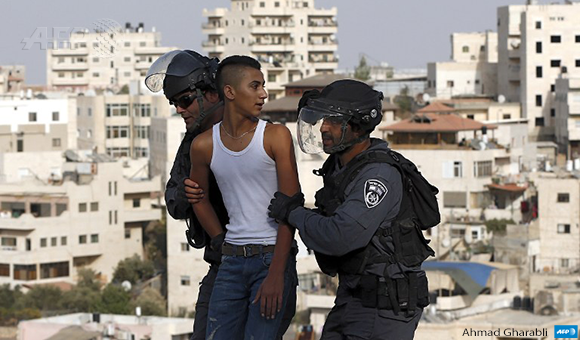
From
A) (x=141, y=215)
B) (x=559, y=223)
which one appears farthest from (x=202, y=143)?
(x=141, y=215)

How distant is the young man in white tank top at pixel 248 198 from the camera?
20.3 ft

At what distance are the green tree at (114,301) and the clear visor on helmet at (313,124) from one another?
112 feet

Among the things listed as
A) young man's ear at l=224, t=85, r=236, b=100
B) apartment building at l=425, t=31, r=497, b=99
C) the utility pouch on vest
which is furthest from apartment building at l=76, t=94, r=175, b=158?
the utility pouch on vest

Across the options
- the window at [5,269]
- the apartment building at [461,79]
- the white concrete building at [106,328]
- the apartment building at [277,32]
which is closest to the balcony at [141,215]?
the window at [5,269]

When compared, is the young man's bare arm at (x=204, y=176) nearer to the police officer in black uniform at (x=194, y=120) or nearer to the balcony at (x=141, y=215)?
the police officer in black uniform at (x=194, y=120)

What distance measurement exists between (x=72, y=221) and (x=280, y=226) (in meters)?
42.7

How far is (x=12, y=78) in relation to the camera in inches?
3568

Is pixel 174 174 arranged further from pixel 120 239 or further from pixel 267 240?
pixel 120 239

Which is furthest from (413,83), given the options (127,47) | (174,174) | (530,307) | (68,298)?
(174,174)

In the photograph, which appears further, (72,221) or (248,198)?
(72,221)

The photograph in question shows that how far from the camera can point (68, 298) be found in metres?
42.6

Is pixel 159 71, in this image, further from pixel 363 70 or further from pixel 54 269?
pixel 363 70

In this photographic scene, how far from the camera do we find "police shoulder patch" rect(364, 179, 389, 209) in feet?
19.4

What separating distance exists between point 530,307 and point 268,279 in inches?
1026
